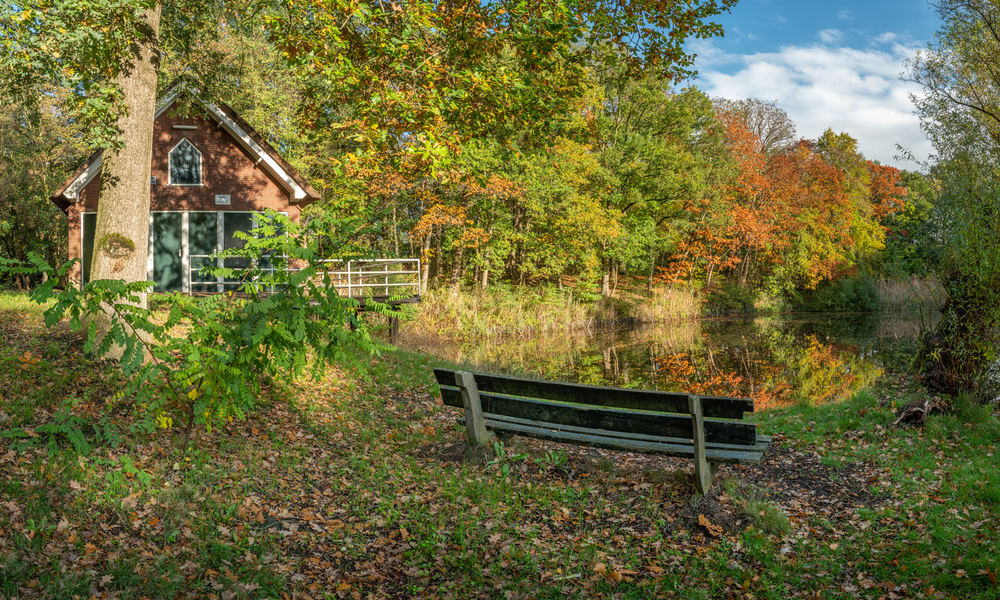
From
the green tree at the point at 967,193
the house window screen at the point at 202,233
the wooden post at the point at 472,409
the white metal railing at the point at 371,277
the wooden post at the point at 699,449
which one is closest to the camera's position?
the wooden post at the point at 699,449

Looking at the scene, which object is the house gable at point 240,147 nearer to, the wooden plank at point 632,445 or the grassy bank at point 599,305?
the grassy bank at point 599,305

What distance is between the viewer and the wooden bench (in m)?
4.86

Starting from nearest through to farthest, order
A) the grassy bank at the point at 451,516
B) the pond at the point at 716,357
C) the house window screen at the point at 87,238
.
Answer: the grassy bank at the point at 451,516 → the pond at the point at 716,357 → the house window screen at the point at 87,238

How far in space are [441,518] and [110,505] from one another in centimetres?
239

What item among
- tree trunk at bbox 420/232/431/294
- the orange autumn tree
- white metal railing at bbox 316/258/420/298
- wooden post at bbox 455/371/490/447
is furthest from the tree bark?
wooden post at bbox 455/371/490/447

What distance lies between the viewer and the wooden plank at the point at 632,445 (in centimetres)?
487

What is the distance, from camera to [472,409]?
5.91m

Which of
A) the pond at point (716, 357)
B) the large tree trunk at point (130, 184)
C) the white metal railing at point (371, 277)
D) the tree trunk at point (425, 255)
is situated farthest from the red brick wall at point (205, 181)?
the large tree trunk at point (130, 184)

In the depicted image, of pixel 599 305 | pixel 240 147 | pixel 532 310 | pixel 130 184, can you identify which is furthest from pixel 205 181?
pixel 599 305

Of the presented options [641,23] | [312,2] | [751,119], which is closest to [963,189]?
[641,23]

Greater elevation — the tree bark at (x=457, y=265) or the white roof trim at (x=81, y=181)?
the white roof trim at (x=81, y=181)

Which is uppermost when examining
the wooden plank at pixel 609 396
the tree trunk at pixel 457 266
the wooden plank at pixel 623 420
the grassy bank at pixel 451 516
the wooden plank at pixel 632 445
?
the tree trunk at pixel 457 266

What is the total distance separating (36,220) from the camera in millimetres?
25672

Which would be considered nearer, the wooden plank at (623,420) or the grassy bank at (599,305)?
the wooden plank at (623,420)
